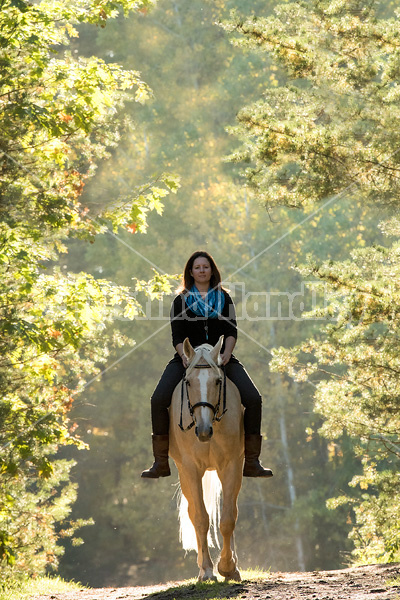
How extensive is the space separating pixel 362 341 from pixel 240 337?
67.7ft

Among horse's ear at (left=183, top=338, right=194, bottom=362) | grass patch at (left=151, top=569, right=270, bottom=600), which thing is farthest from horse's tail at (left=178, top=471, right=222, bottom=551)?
horse's ear at (left=183, top=338, right=194, bottom=362)

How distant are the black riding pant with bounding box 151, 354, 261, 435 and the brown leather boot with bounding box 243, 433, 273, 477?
0.07m

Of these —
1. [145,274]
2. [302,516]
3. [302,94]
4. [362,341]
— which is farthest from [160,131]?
[362,341]

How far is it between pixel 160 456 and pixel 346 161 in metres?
5.25

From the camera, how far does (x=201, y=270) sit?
7.61 metres

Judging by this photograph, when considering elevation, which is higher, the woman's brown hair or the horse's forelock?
the woman's brown hair

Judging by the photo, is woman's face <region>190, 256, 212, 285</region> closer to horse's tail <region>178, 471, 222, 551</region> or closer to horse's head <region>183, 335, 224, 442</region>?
horse's head <region>183, 335, 224, 442</region>

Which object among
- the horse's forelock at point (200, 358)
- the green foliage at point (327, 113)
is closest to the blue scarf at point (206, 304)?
the horse's forelock at point (200, 358)

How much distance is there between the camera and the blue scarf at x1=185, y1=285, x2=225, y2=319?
24.9 feet

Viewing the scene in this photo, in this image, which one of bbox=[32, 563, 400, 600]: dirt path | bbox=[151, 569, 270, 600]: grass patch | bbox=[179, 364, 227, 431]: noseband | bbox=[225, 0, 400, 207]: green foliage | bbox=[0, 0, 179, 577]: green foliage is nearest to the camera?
bbox=[32, 563, 400, 600]: dirt path

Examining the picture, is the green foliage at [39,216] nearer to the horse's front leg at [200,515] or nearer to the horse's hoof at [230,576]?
the horse's front leg at [200,515]

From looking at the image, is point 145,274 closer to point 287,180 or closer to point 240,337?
point 240,337

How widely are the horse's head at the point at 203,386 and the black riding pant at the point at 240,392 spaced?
2.04ft

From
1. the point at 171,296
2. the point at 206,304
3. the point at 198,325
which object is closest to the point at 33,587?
the point at 198,325
